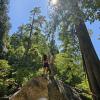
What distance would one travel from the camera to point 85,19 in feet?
44.6

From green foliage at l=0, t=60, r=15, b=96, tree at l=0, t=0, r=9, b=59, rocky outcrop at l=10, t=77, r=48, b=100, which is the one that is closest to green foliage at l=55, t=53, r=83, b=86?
green foliage at l=0, t=60, r=15, b=96

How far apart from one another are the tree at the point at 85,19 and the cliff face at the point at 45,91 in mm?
1278

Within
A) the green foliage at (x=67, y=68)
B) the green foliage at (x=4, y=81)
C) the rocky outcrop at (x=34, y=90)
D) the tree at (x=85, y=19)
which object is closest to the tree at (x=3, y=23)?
the green foliage at (x=4, y=81)

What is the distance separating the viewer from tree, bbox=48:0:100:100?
524 inches

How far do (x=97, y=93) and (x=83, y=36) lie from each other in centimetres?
331

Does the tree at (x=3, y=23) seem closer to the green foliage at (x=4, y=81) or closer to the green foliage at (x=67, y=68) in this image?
the green foliage at (x=4, y=81)

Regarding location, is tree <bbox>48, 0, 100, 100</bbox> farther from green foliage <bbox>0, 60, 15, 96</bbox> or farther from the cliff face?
green foliage <bbox>0, 60, 15, 96</bbox>

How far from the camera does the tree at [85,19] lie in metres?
13.3

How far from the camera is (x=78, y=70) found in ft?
98.4

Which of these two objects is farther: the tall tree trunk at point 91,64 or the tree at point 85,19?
the tall tree trunk at point 91,64

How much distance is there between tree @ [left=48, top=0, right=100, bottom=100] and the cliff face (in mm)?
1278

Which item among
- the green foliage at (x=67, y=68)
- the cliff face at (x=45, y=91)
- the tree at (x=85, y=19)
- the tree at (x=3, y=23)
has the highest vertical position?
the tree at (x=3, y=23)

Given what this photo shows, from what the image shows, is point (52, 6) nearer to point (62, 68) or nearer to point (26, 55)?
point (62, 68)

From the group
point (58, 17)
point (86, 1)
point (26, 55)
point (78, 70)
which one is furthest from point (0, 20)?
point (86, 1)
